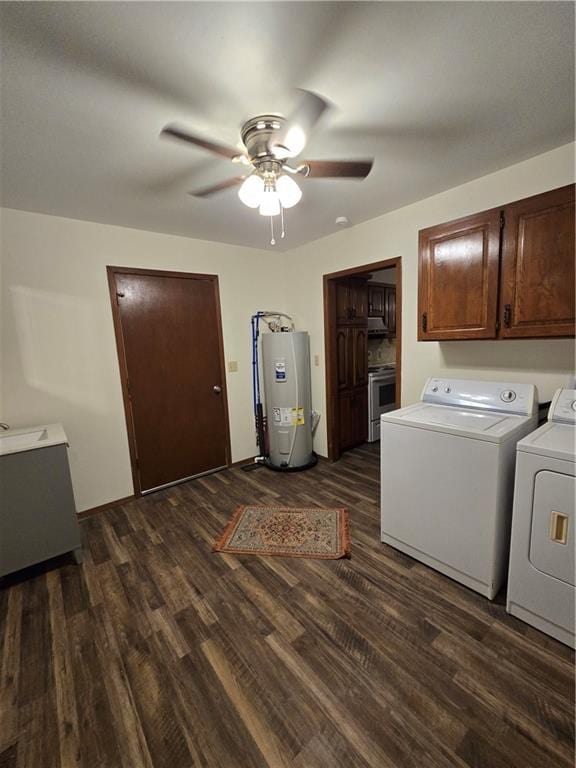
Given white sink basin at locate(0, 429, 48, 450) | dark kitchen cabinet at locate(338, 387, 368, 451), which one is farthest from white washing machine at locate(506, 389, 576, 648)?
white sink basin at locate(0, 429, 48, 450)

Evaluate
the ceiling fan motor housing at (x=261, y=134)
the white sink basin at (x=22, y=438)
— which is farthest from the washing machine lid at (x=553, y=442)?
the white sink basin at (x=22, y=438)

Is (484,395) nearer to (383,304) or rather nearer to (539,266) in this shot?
(539,266)

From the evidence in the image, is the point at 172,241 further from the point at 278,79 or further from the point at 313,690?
the point at 313,690

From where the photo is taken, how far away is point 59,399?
2.54 m

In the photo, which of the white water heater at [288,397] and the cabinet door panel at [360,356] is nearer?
the white water heater at [288,397]

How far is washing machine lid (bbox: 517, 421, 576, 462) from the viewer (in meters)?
1.39

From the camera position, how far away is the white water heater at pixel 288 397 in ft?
10.8

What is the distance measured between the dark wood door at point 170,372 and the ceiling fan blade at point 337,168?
1.92 meters

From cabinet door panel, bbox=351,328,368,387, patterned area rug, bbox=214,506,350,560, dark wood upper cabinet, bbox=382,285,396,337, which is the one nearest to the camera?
patterned area rug, bbox=214,506,350,560

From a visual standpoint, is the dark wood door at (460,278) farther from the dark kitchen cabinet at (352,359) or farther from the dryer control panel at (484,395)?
the dark kitchen cabinet at (352,359)

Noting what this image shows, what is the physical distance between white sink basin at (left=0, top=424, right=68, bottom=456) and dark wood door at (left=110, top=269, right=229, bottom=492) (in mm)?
674

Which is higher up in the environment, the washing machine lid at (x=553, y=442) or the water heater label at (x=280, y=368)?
the water heater label at (x=280, y=368)

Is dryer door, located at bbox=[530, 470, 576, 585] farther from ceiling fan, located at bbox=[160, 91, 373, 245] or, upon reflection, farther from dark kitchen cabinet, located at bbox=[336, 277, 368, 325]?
dark kitchen cabinet, located at bbox=[336, 277, 368, 325]

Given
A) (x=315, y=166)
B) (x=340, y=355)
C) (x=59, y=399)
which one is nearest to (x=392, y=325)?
(x=340, y=355)
